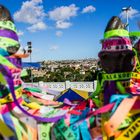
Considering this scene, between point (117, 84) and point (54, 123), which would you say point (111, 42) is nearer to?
point (117, 84)

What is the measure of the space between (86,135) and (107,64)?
759 mm

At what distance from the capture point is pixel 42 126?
3771 millimetres

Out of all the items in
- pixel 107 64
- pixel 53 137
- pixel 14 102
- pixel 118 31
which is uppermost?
pixel 118 31

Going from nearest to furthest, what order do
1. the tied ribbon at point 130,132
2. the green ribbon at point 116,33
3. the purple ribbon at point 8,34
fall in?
the tied ribbon at point 130,132 < the purple ribbon at point 8,34 < the green ribbon at point 116,33

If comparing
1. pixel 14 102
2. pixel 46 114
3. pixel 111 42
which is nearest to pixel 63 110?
pixel 46 114

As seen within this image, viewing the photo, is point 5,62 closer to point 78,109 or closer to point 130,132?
point 78,109

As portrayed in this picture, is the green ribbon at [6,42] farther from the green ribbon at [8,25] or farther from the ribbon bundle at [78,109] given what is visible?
the green ribbon at [8,25]

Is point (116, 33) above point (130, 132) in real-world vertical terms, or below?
above

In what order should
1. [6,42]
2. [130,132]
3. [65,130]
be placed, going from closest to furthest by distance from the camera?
[130,132] → [65,130] → [6,42]

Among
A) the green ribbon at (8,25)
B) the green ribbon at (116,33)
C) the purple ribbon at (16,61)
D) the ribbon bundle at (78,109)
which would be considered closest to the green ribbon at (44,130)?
the ribbon bundle at (78,109)

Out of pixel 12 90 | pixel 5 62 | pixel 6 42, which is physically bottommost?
pixel 12 90

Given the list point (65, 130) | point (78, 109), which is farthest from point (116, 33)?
point (65, 130)

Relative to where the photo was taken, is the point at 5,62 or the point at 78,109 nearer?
the point at 5,62

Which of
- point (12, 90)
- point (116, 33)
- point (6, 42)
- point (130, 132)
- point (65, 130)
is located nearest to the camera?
point (130, 132)
